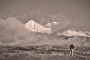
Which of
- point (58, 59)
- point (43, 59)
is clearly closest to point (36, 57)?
point (43, 59)

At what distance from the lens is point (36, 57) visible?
2069 inches

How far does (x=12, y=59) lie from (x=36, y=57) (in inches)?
255

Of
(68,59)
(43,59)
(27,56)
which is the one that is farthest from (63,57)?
(27,56)

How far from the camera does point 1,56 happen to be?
52.8 meters

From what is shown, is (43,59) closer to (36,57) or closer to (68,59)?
(36,57)

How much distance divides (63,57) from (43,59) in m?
5.96

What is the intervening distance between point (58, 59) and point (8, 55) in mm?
14041

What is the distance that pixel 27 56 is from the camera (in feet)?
174

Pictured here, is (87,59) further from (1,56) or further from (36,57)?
(1,56)

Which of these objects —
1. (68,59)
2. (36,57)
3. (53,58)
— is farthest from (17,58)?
(68,59)

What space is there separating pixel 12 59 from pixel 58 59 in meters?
12.5

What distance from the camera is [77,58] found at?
54281 millimetres

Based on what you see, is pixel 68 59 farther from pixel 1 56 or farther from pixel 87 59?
pixel 1 56

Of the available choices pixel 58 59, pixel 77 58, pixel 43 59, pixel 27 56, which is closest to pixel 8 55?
pixel 27 56
